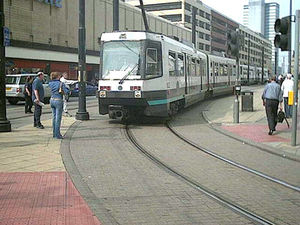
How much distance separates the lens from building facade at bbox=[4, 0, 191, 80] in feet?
127

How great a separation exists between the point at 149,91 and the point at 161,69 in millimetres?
999

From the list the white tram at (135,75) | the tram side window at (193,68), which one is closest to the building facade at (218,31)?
the tram side window at (193,68)

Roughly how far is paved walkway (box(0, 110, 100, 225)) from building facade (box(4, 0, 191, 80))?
97.9 feet

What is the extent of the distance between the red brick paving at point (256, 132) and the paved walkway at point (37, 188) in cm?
565

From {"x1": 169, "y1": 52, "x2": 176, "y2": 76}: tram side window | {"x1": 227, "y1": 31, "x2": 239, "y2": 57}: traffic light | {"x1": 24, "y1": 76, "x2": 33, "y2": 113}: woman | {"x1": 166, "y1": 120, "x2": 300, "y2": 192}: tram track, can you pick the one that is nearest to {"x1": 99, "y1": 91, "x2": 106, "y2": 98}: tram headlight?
{"x1": 169, "y1": 52, "x2": 176, "y2": 76}: tram side window

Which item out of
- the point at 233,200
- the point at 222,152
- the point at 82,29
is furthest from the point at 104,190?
the point at 82,29

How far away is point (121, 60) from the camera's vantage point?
13.5m

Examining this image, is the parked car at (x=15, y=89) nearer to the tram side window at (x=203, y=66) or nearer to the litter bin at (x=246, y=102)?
the tram side window at (x=203, y=66)

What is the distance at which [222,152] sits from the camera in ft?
32.2

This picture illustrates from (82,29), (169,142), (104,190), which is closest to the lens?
(104,190)

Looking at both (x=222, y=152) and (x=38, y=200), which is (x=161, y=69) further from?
(x=38, y=200)

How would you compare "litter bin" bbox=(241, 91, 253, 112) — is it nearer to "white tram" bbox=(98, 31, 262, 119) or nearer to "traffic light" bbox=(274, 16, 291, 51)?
"white tram" bbox=(98, 31, 262, 119)

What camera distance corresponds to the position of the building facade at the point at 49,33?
1518 inches

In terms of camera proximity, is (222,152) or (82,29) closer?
(222,152)
